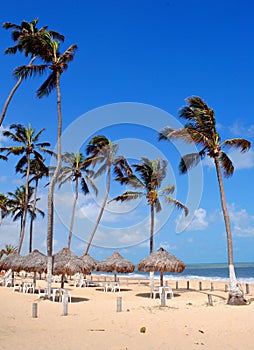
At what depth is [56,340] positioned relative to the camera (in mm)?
8867

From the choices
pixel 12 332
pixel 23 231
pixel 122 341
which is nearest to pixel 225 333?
pixel 122 341

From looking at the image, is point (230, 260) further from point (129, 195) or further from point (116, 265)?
point (116, 265)

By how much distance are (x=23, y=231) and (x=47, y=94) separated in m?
12.9

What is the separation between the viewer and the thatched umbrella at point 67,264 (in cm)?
1752

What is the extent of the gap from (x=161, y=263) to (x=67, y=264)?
4.66 metres

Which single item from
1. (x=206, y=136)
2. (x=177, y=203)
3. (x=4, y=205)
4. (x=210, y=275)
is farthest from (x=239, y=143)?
(x=210, y=275)

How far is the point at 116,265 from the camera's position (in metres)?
22.8

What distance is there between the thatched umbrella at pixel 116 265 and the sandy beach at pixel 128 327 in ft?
27.7

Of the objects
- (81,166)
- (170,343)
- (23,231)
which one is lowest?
(170,343)

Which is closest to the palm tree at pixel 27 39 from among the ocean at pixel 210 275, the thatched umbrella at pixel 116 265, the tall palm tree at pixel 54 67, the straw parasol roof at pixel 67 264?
the tall palm tree at pixel 54 67

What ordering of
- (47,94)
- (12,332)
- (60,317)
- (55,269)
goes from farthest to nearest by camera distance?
1. (47,94)
2. (55,269)
3. (60,317)
4. (12,332)

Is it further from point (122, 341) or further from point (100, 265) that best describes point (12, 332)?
point (100, 265)

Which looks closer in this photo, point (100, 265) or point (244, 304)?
point (244, 304)

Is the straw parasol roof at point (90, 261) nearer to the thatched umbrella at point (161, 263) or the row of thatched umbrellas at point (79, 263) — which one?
the row of thatched umbrellas at point (79, 263)
